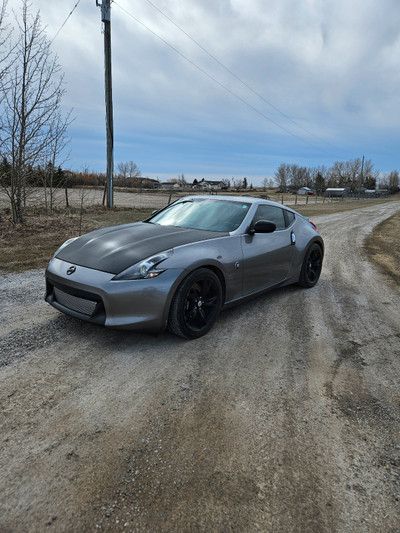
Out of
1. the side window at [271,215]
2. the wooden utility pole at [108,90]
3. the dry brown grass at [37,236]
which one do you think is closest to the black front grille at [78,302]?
the side window at [271,215]

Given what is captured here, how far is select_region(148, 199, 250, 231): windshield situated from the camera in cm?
425

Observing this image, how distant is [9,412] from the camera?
234cm

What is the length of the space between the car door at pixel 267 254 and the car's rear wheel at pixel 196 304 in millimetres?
569

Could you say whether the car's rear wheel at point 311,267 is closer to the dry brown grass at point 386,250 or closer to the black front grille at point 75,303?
the dry brown grass at point 386,250

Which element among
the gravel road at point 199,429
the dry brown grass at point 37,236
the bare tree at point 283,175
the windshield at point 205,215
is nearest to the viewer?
the gravel road at point 199,429

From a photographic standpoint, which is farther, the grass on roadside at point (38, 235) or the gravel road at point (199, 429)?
the grass on roadside at point (38, 235)

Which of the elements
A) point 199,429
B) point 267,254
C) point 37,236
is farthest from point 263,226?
point 37,236

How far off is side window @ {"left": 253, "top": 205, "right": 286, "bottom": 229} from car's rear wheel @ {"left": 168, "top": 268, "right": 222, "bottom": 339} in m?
1.21

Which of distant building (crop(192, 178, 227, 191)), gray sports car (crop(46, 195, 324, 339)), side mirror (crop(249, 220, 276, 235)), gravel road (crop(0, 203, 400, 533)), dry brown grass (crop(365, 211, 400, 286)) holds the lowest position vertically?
gravel road (crop(0, 203, 400, 533))

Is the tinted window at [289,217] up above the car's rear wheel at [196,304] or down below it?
above

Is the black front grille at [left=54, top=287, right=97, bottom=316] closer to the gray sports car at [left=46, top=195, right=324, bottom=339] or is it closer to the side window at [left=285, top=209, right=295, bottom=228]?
the gray sports car at [left=46, top=195, right=324, bottom=339]

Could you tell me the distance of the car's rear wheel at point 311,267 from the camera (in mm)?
5391

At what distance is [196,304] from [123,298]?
2.58 feet

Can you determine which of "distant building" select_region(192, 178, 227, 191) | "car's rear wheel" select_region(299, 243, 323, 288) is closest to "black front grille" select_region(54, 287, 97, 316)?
"car's rear wheel" select_region(299, 243, 323, 288)
